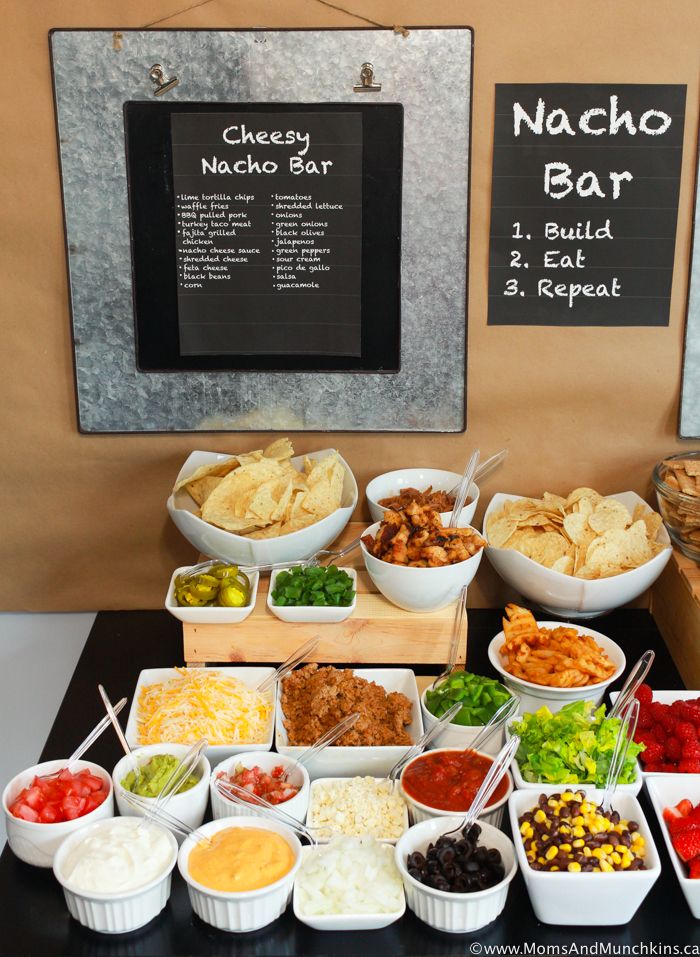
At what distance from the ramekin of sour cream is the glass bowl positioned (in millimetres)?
1470

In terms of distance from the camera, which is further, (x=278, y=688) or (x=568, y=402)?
(x=568, y=402)

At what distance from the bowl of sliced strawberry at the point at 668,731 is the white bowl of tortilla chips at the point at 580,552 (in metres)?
0.30

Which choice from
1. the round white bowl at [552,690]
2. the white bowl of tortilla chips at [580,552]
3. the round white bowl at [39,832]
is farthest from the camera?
the white bowl of tortilla chips at [580,552]

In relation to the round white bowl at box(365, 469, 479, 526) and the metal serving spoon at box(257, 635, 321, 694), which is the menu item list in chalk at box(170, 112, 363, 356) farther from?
the metal serving spoon at box(257, 635, 321, 694)

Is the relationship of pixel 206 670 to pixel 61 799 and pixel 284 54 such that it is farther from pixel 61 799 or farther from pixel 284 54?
pixel 284 54

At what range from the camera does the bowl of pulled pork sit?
238 centimetres

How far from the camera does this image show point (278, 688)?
2.34 m

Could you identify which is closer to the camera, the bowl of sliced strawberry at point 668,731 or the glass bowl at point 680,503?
the bowl of sliced strawberry at point 668,731

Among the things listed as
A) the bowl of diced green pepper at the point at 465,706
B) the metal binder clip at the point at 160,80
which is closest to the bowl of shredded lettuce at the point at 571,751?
the bowl of diced green pepper at the point at 465,706

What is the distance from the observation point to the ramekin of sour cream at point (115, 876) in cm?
178

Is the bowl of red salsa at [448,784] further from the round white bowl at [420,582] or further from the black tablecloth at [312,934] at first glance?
the round white bowl at [420,582]

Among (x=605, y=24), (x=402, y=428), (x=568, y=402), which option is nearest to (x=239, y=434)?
(x=402, y=428)

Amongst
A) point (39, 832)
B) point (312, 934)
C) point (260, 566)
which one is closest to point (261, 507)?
point (260, 566)

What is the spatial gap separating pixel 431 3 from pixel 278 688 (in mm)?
1689
